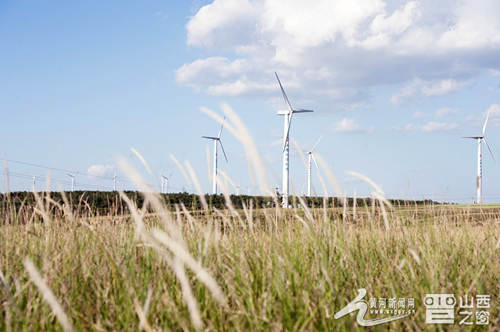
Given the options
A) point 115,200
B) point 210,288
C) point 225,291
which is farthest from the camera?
point 115,200

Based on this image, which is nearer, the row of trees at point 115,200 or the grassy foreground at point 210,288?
the grassy foreground at point 210,288

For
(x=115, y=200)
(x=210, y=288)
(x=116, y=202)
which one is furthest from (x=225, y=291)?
(x=115, y=200)

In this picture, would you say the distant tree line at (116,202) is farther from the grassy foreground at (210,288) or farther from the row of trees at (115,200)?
the grassy foreground at (210,288)

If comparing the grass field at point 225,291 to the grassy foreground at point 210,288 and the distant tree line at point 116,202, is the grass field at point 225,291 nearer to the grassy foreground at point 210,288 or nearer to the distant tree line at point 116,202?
the grassy foreground at point 210,288

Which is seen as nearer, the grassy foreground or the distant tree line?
the grassy foreground

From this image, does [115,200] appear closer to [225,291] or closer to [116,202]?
[116,202]

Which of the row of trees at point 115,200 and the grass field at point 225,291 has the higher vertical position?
the row of trees at point 115,200

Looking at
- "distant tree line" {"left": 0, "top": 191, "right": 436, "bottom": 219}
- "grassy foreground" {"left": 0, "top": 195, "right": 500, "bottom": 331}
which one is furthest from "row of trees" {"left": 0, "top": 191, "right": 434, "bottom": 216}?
"grassy foreground" {"left": 0, "top": 195, "right": 500, "bottom": 331}

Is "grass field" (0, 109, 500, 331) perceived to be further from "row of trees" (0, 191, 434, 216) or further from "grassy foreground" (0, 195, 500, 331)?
"row of trees" (0, 191, 434, 216)

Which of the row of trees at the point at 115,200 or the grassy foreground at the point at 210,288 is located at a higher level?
the row of trees at the point at 115,200

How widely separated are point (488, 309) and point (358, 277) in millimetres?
968

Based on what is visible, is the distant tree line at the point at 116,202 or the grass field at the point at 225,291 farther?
the distant tree line at the point at 116,202

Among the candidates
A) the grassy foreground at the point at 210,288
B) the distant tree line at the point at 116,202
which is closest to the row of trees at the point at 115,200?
the distant tree line at the point at 116,202

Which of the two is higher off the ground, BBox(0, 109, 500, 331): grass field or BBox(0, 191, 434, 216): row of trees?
BBox(0, 191, 434, 216): row of trees
